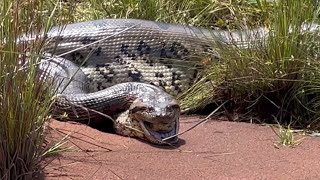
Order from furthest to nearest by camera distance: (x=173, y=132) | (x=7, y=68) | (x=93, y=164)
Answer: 1. (x=173, y=132)
2. (x=93, y=164)
3. (x=7, y=68)

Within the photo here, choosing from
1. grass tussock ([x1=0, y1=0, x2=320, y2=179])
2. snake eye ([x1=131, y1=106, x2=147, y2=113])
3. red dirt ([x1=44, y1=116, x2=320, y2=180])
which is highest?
grass tussock ([x1=0, y1=0, x2=320, y2=179])

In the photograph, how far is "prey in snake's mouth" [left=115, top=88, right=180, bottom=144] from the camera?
226 inches

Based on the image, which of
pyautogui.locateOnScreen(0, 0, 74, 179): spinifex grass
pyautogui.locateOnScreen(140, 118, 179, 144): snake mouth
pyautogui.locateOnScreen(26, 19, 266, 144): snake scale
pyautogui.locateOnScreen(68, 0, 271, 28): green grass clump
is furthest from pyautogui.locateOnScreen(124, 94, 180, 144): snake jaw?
pyautogui.locateOnScreen(68, 0, 271, 28): green grass clump

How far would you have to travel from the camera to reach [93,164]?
15.9 ft

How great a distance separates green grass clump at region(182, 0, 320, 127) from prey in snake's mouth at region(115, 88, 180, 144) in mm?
773

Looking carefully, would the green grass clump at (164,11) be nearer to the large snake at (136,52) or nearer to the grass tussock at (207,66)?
the grass tussock at (207,66)

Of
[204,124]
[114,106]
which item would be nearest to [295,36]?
[204,124]

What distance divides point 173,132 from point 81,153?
98 centimetres

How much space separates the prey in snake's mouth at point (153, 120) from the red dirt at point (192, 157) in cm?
9

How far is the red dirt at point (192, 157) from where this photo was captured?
4.80 meters

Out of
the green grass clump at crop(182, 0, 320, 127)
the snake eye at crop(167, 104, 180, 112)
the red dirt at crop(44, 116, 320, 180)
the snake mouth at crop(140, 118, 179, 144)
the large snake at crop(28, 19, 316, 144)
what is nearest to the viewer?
the red dirt at crop(44, 116, 320, 180)

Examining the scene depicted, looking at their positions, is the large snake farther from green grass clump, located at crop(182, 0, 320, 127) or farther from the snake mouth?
the snake mouth

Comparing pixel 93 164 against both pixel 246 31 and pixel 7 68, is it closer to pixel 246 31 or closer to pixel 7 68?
pixel 7 68

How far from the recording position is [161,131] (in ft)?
19.0
